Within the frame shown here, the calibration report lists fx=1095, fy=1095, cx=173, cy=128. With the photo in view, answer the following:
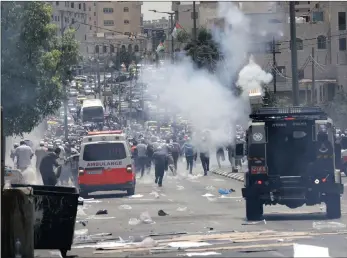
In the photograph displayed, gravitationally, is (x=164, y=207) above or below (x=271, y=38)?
below

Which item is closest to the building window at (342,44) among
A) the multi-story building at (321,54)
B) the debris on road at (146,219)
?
the multi-story building at (321,54)

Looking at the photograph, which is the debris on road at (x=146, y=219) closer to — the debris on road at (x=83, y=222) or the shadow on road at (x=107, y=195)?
the debris on road at (x=83, y=222)

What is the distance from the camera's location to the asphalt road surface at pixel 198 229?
54.3 ft

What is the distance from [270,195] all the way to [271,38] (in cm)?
3342

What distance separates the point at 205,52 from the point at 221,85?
459 inches

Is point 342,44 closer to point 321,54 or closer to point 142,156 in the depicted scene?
point 321,54

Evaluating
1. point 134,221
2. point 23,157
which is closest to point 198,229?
point 134,221

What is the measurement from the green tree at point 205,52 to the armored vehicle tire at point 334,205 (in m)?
33.7

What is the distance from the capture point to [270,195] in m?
22.6

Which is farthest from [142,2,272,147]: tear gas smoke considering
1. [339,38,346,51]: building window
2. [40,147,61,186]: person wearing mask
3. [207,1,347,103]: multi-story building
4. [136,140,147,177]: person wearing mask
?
[339,38,346,51]: building window

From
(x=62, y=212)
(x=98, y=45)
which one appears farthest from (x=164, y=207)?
(x=98, y=45)

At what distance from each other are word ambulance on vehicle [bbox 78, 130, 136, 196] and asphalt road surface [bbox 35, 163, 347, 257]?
835 millimetres

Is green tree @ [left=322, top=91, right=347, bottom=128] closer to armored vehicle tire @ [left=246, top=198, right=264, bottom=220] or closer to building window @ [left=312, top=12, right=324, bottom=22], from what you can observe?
building window @ [left=312, top=12, right=324, bottom=22]

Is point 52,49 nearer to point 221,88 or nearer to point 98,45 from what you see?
point 221,88
